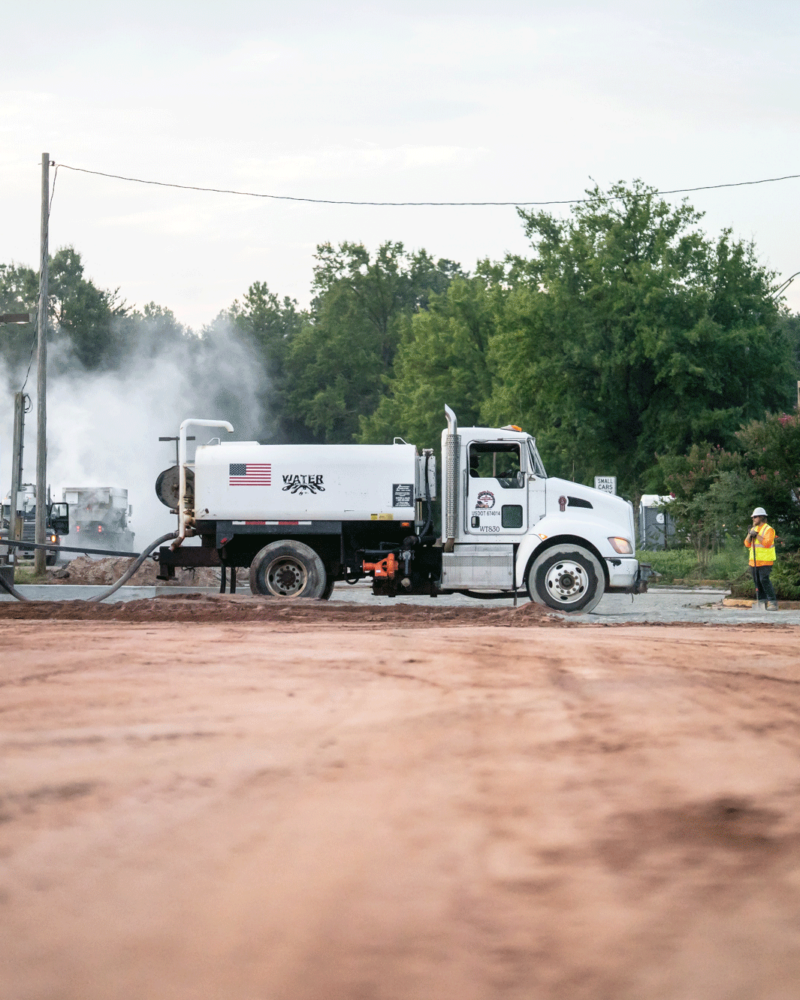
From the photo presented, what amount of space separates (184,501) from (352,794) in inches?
521

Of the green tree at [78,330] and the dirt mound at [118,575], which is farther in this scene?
the green tree at [78,330]

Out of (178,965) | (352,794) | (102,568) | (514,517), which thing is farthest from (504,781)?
(102,568)

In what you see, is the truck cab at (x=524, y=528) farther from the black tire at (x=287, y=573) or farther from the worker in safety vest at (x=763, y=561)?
the worker in safety vest at (x=763, y=561)

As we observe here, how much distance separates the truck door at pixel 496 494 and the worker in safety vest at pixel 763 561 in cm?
454

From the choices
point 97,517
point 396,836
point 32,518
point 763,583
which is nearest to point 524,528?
point 763,583

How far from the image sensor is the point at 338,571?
17.5 m

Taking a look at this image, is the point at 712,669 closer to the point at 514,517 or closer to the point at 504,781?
the point at 504,781

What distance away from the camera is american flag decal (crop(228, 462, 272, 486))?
680 inches

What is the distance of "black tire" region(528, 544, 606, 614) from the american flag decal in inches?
156

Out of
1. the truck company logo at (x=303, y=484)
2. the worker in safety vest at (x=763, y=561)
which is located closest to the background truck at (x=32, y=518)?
the truck company logo at (x=303, y=484)

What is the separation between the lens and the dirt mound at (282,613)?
13.8 meters

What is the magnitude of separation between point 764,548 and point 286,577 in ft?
25.5

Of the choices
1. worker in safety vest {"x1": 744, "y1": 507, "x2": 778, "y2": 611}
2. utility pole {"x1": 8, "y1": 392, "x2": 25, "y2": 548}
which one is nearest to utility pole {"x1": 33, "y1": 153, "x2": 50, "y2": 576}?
utility pole {"x1": 8, "y1": 392, "x2": 25, "y2": 548}

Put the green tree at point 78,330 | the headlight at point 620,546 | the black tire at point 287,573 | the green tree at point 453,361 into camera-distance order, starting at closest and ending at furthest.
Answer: the headlight at point 620,546, the black tire at point 287,573, the green tree at point 453,361, the green tree at point 78,330
